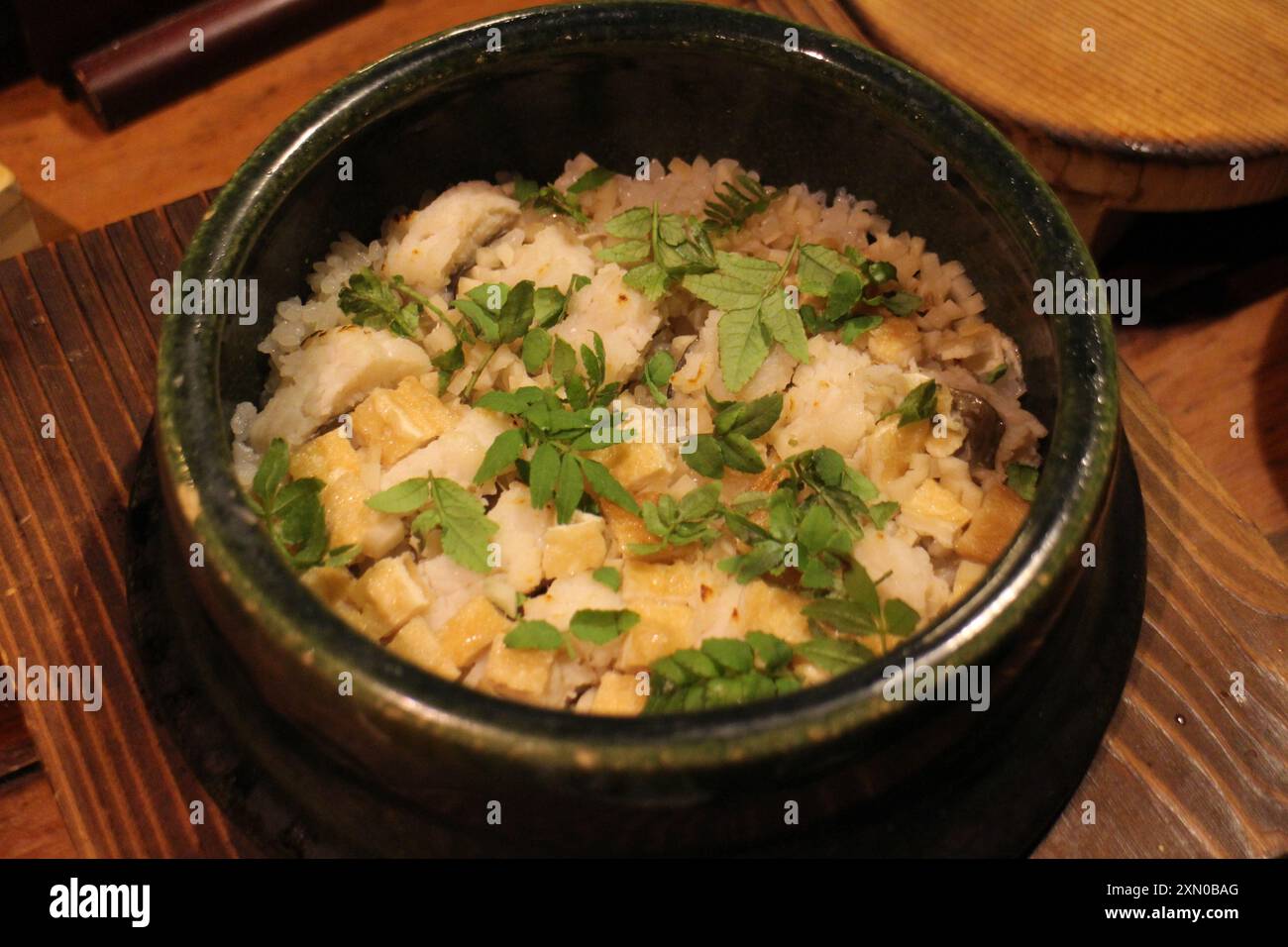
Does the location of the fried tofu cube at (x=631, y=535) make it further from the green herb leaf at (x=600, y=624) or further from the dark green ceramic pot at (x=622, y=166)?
the dark green ceramic pot at (x=622, y=166)

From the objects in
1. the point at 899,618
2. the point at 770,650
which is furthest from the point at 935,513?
the point at 770,650

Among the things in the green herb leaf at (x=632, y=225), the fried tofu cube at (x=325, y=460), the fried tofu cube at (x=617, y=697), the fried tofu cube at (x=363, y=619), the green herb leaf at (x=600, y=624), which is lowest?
the fried tofu cube at (x=617, y=697)

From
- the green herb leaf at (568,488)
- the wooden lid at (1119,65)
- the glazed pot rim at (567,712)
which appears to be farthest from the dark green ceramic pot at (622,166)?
the wooden lid at (1119,65)

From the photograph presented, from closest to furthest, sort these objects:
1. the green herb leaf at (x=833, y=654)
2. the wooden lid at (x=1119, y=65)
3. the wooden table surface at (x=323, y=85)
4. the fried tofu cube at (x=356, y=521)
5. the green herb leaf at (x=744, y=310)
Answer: the green herb leaf at (x=833, y=654) → the fried tofu cube at (x=356, y=521) → the green herb leaf at (x=744, y=310) → the wooden lid at (x=1119, y=65) → the wooden table surface at (x=323, y=85)

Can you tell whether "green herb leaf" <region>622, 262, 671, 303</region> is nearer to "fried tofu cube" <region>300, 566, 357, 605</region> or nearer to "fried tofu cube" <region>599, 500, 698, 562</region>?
"fried tofu cube" <region>599, 500, 698, 562</region>

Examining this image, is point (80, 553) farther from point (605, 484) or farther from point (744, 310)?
point (744, 310)
